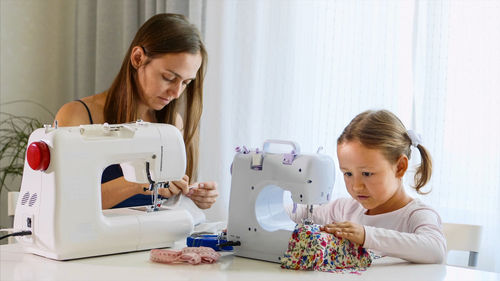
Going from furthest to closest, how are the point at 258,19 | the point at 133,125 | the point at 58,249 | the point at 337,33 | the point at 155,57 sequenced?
1. the point at 258,19
2. the point at 337,33
3. the point at 155,57
4. the point at 133,125
5. the point at 58,249

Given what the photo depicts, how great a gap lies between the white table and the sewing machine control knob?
222 mm

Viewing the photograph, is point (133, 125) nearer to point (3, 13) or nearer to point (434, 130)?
point (434, 130)

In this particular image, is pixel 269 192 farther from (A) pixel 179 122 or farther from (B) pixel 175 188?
(A) pixel 179 122

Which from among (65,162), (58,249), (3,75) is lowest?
(58,249)

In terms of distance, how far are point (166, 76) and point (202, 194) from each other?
412mm

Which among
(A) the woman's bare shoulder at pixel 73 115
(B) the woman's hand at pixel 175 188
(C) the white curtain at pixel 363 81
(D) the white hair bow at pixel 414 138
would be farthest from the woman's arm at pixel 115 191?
(C) the white curtain at pixel 363 81

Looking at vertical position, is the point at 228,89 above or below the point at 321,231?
above

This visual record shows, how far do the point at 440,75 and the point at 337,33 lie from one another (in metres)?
0.54

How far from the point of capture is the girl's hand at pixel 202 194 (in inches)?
72.4

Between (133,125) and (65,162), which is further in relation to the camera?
(133,125)

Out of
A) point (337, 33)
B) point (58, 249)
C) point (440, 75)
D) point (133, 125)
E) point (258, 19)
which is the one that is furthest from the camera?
point (258, 19)

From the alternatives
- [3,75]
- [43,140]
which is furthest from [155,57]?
[3,75]

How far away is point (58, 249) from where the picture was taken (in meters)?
1.37

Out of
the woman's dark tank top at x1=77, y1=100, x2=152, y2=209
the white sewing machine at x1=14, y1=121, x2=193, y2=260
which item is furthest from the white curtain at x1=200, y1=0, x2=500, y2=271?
the white sewing machine at x1=14, y1=121, x2=193, y2=260
